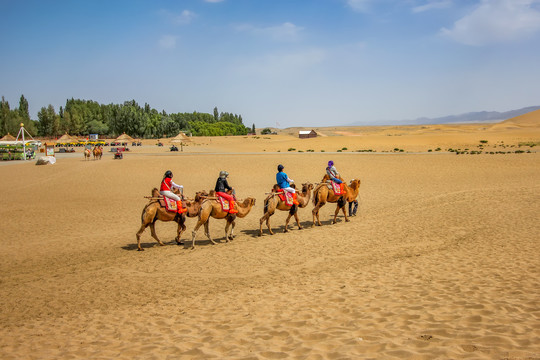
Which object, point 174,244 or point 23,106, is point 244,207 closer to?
point 174,244

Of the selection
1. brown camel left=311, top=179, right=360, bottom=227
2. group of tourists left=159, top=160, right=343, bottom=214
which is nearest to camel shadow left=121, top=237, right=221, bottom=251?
group of tourists left=159, top=160, right=343, bottom=214

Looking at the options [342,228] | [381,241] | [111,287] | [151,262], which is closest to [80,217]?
[151,262]

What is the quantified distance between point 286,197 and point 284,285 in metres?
5.78

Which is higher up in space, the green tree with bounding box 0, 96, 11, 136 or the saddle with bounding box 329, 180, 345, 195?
the green tree with bounding box 0, 96, 11, 136

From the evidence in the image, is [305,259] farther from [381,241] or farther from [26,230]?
[26,230]

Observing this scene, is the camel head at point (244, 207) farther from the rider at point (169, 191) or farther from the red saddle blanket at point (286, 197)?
the rider at point (169, 191)

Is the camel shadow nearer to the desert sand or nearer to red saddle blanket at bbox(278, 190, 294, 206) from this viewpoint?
the desert sand

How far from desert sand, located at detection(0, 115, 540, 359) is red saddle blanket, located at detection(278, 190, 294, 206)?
3.85ft

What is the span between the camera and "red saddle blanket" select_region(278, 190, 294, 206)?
46.5 feet

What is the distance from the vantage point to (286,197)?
558 inches

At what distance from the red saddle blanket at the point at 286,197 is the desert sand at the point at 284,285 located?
1172 millimetres

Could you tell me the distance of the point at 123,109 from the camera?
408 feet

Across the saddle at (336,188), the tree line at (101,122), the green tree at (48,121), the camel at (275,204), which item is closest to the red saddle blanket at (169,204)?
the camel at (275,204)

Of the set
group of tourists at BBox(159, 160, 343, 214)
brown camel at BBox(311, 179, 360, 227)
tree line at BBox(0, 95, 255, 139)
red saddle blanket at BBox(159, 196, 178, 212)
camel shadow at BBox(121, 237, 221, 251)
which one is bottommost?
camel shadow at BBox(121, 237, 221, 251)
